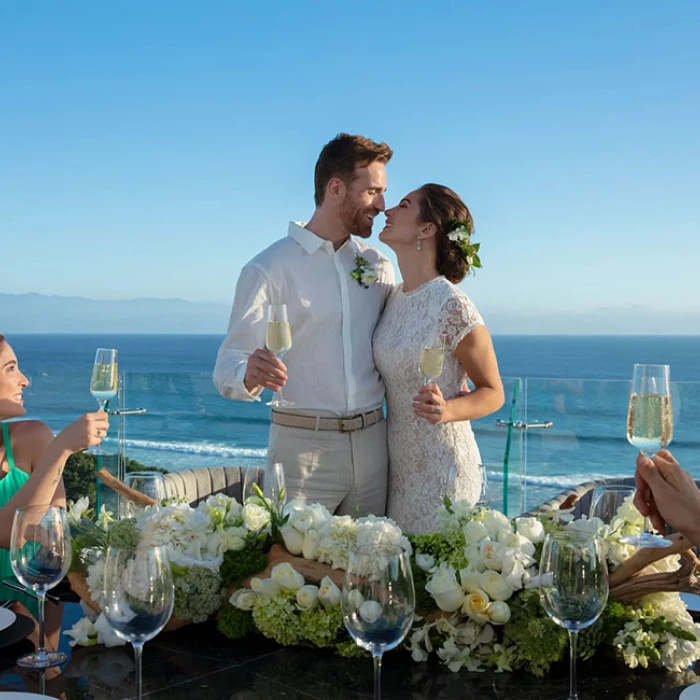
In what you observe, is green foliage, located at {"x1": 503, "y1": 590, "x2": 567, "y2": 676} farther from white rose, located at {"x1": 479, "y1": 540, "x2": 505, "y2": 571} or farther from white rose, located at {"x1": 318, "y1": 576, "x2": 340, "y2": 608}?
white rose, located at {"x1": 318, "y1": 576, "x2": 340, "y2": 608}

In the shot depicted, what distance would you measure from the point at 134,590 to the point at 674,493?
36.7 inches

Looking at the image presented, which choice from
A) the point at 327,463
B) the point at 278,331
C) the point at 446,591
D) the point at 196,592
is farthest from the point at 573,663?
the point at 327,463

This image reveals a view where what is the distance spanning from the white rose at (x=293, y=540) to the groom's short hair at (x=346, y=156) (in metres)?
2.12

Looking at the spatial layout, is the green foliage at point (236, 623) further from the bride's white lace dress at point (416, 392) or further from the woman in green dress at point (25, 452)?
the bride's white lace dress at point (416, 392)

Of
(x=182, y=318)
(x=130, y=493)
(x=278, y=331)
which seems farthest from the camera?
(x=182, y=318)

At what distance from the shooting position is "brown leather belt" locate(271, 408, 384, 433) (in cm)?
339

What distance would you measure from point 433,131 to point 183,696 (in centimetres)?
4032

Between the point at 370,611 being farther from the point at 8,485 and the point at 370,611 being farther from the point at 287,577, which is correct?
the point at 8,485

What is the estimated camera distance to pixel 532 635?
1.57 metres

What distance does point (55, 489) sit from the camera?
2352mm

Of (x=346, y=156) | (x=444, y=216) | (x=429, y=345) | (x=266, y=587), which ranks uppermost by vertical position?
(x=346, y=156)

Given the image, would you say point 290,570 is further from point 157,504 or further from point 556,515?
point 556,515

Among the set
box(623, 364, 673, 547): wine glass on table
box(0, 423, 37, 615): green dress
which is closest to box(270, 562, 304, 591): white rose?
box(623, 364, 673, 547): wine glass on table

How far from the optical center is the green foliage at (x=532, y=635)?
5.13 feet
